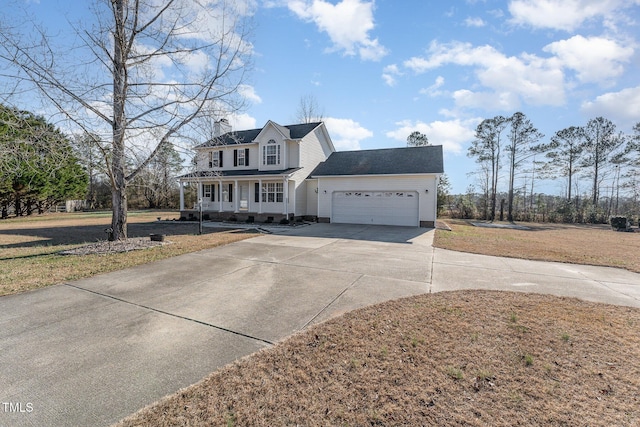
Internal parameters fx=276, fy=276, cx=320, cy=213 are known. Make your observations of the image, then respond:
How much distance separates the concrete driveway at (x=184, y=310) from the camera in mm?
2664

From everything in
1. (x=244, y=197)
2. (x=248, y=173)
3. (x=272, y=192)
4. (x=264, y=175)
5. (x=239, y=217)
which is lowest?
(x=239, y=217)

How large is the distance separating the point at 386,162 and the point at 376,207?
3.27 metres

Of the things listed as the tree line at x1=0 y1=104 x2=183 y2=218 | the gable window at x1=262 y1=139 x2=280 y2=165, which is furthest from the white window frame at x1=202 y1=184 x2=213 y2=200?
the tree line at x1=0 y1=104 x2=183 y2=218

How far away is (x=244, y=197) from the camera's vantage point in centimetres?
2059

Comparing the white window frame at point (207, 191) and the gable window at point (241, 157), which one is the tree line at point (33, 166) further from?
the gable window at point (241, 157)

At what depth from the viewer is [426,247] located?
10258 millimetres

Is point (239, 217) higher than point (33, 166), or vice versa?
point (33, 166)

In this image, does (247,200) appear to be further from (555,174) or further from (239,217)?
(555,174)

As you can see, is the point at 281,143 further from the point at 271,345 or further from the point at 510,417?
the point at 510,417

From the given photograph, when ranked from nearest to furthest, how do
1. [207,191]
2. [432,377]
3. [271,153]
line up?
[432,377] < [271,153] < [207,191]

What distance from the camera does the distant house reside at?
16891 mm

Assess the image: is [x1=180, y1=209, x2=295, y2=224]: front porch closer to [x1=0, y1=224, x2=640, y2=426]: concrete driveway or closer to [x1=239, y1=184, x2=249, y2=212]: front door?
[x1=239, y1=184, x2=249, y2=212]: front door

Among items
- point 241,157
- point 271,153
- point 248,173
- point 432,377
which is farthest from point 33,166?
point 241,157

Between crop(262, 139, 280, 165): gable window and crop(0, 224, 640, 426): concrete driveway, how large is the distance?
12064 mm
